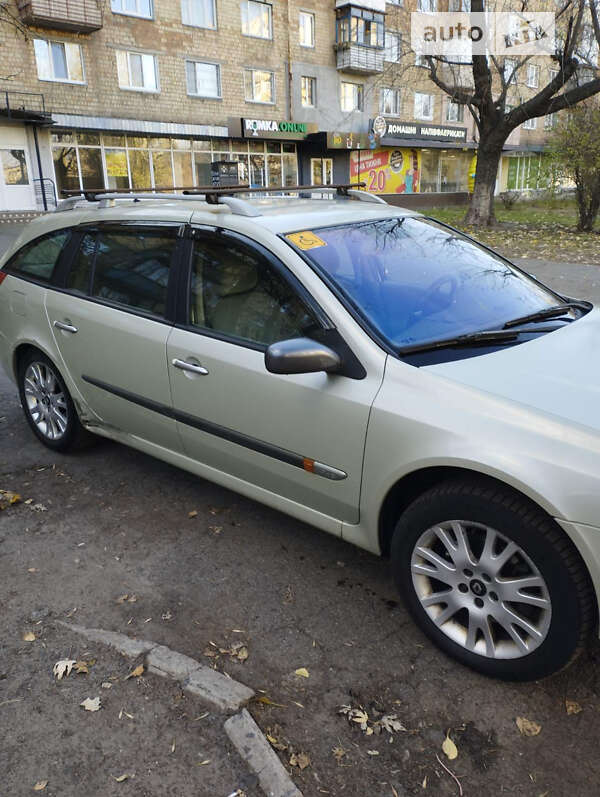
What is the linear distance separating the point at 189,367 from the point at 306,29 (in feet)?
111

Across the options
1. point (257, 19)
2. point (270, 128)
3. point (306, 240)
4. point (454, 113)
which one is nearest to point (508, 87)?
point (270, 128)

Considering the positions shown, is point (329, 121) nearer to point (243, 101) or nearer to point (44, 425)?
point (243, 101)

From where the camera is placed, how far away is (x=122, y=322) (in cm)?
369

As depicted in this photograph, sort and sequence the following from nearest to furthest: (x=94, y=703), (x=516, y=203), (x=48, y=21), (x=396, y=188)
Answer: (x=94, y=703) → (x=48, y=21) → (x=516, y=203) → (x=396, y=188)

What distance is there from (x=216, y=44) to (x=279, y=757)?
31.6 meters

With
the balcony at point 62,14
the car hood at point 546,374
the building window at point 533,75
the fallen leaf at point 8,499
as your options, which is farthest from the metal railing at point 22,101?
the building window at point 533,75

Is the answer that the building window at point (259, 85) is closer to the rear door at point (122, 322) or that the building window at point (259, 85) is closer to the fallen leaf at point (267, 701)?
the rear door at point (122, 322)

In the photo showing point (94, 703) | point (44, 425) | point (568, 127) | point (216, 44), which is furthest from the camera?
point (216, 44)

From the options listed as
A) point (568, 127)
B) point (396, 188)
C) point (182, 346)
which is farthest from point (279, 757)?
point (396, 188)

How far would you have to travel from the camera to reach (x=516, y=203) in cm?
3350

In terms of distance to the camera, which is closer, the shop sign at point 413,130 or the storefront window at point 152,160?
the storefront window at point 152,160

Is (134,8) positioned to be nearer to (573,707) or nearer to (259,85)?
(259,85)

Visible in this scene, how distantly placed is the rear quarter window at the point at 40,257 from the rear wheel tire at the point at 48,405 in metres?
0.54

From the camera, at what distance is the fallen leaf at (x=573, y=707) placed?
2389mm
